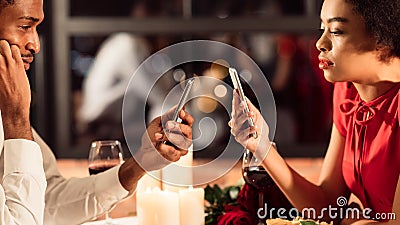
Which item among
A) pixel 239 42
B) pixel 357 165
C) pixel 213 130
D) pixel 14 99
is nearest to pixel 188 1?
pixel 239 42

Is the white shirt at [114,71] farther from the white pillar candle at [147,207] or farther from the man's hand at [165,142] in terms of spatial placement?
the white pillar candle at [147,207]

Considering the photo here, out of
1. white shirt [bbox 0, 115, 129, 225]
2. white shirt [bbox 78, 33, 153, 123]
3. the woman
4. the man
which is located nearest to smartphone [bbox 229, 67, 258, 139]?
the woman

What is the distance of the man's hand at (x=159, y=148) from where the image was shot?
1638 mm

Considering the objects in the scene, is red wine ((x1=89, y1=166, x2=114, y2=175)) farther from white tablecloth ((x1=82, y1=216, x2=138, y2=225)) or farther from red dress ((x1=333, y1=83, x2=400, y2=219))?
red dress ((x1=333, y1=83, x2=400, y2=219))

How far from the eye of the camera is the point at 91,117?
4.44 meters

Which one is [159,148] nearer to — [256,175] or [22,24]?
[256,175]

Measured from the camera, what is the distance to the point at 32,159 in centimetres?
148

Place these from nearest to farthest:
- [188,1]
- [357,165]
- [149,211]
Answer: [149,211]
[357,165]
[188,1]

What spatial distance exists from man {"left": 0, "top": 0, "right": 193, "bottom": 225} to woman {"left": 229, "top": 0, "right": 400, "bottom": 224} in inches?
7.5

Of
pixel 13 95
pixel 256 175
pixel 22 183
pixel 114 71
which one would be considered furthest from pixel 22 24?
pixel 114 71

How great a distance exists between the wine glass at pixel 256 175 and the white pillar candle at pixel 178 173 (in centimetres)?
12

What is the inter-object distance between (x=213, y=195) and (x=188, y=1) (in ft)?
7.45

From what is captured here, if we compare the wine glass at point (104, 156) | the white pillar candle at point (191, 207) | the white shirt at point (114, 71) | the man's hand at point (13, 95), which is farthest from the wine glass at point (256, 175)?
the white shirt at point (114, 71)

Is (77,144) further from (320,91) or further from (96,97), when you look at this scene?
(320,91)
